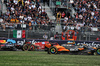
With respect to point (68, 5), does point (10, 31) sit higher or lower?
lower

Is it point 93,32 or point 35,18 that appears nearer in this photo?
point 93,32

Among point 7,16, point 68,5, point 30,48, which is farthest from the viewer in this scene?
point 68,5

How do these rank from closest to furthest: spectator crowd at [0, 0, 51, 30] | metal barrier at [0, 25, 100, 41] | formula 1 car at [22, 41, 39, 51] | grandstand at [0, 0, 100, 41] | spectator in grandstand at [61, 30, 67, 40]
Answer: formula 1 car at [22, 41, 39, 51] → metal barrier at [0, 25, 100, 41] → grandstand at [0, 0, 100, 41] → spectator in grandstand at [61, 30, 67, 40] → spectator crowd at [0, 0, 51, 30]

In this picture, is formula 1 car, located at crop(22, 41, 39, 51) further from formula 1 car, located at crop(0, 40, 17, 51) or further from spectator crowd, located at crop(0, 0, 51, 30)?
spectator crowd, located at crop(0, 0, 51, 30)

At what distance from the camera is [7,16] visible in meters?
23.0

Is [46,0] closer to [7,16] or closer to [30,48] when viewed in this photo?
[7,16]

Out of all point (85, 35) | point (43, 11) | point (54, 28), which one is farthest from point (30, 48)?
point (43, 11)

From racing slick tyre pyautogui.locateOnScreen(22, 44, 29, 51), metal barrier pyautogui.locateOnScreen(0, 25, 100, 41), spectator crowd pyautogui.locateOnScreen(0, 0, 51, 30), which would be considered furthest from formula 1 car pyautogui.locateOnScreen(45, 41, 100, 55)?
spectator crowd pyautogui.locateOnScreen(0, 0, 51, 30)

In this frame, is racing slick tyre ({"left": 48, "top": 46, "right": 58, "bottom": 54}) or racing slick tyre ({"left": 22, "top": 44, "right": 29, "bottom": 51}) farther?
racing slick tyre ({"left": 22, "top": 44, "right": 29, "bottom": 51})

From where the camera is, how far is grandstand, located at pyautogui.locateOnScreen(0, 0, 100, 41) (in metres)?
19.4

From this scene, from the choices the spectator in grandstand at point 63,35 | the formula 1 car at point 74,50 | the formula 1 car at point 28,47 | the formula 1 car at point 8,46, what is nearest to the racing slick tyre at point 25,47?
the formula 1 car at point 28,47

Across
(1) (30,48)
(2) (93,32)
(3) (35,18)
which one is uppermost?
(3) (35,18)

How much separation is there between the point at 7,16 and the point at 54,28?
570 cm

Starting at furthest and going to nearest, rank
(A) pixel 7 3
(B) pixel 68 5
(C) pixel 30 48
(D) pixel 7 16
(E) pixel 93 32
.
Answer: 1. (B) pixel 68 5
2. (A) pixel 7 3
3. (D) pixel 7 16
4. (E) pixel 93 32
5. (C) pixel 30 48
